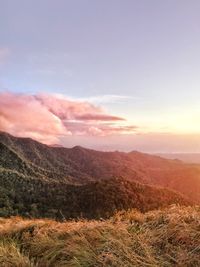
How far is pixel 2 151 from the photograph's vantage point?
118938 millimetres

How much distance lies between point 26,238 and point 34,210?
155 feet

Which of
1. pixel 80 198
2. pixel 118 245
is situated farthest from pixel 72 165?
pixel 118 245

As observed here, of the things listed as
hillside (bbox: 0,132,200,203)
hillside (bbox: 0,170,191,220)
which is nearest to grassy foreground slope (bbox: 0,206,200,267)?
hillside (bbox: 0,170,191,220)

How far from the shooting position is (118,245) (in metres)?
4.87

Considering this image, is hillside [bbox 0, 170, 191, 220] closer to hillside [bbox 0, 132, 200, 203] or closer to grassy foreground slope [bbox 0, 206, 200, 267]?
grassy foreground slope [bbox 0, 206, 200, 267]

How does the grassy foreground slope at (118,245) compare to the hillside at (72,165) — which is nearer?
the grassy foreground slope at (118,245)

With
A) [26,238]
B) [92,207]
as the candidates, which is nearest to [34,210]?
[92,207]

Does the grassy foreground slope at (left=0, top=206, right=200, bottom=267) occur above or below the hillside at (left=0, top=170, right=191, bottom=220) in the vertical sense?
above

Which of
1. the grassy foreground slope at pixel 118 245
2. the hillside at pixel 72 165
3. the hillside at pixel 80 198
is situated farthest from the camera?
the hillside at pixel 72 165

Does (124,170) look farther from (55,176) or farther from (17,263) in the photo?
(17,263)

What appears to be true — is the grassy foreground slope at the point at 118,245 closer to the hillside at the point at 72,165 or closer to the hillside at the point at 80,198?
the hillside at the point at 80,198

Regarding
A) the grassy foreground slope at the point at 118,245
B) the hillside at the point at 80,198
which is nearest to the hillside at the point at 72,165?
the hillside at the point at 80,198

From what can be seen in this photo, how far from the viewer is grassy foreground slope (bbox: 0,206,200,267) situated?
178 inches

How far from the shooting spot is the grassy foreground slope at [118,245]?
14.9 ft
